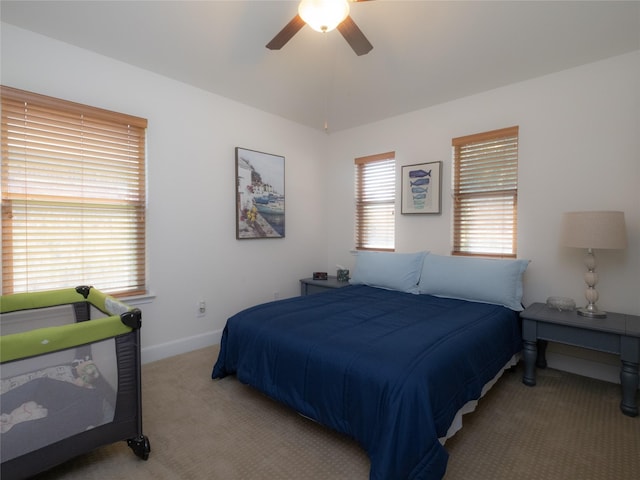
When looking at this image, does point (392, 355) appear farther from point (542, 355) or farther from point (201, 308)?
point (201, 308)

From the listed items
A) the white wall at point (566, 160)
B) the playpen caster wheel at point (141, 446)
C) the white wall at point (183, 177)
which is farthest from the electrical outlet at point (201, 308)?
the white wall at point (566, 160)

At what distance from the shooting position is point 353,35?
198 cm

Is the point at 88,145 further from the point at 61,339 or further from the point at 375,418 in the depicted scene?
the point at 375,418

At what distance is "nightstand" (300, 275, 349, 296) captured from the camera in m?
3.83

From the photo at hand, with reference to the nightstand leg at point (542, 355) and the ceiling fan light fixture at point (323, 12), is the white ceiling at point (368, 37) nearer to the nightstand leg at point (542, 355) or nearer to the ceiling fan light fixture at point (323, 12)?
the ceiling fan light fixture at point (323, 12)

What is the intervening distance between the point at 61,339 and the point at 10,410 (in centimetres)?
32

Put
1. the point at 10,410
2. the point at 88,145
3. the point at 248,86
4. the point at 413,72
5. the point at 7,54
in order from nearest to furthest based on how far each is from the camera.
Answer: the point at 10,410
the point at 7,54
the point at 88,145
the point at 413,72
the point at 248,86

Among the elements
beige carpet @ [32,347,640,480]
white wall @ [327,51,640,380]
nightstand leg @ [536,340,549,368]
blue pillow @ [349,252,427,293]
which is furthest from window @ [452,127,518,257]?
beige carpet @ [32,347,640,480]

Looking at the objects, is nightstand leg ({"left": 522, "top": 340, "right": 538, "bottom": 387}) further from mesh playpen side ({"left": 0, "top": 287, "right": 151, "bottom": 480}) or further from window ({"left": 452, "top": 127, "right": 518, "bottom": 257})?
mesh playpen side ({"left": 0, "top": 287, "right": 151, "bottom": 480})

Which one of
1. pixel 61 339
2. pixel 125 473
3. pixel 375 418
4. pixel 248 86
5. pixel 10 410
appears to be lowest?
pixel 125 473

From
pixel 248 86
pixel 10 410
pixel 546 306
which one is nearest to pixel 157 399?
pixel 10 410

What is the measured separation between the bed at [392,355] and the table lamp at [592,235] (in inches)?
17.7

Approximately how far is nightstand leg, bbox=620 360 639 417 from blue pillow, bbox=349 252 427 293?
1558 millimetres

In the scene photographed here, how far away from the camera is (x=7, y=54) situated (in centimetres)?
224
